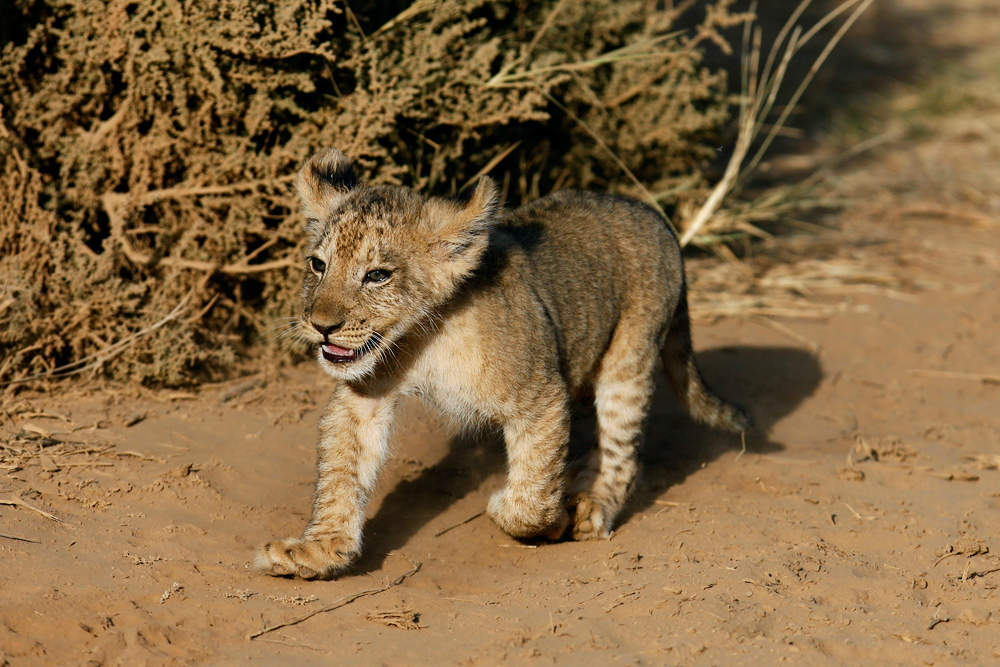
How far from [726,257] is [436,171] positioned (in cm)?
334

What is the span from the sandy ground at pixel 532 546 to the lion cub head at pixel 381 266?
1.05 meters

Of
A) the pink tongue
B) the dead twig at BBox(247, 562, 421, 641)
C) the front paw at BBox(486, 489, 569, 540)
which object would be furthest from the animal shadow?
the pink tongue

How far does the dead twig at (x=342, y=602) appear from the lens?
4039 mm

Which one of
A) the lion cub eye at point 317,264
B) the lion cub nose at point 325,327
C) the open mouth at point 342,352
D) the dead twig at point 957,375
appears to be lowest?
the dead twig at point 957,375

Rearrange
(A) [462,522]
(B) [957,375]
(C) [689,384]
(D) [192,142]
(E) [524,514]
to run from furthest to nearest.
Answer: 1. (B) [957,375]
2. (D) [192,142]
3. (C) [689,384]
4. (A) [462,522]
5. (E) [524,514]

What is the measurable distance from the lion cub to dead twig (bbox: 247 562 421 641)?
0.61 ft

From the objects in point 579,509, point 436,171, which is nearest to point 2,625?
point 579,509

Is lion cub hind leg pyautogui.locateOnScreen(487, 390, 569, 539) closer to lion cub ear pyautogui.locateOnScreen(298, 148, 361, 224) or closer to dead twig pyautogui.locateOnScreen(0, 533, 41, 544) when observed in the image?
lion cub ear pyautogui.locateOnScreen(298, 148, 361, 224)

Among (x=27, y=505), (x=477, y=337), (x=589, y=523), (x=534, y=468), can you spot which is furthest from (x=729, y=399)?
(x=27, y=505)

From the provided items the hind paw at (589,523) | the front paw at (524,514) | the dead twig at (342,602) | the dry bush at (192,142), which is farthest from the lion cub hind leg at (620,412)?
the dry bush at (192,142)

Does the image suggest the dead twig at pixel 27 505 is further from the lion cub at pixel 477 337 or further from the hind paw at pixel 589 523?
the hind paw at pixel 589 523

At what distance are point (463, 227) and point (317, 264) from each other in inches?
26.5

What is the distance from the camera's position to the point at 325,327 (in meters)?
4.38

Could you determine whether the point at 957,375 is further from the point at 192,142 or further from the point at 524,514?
the point at 192,142
